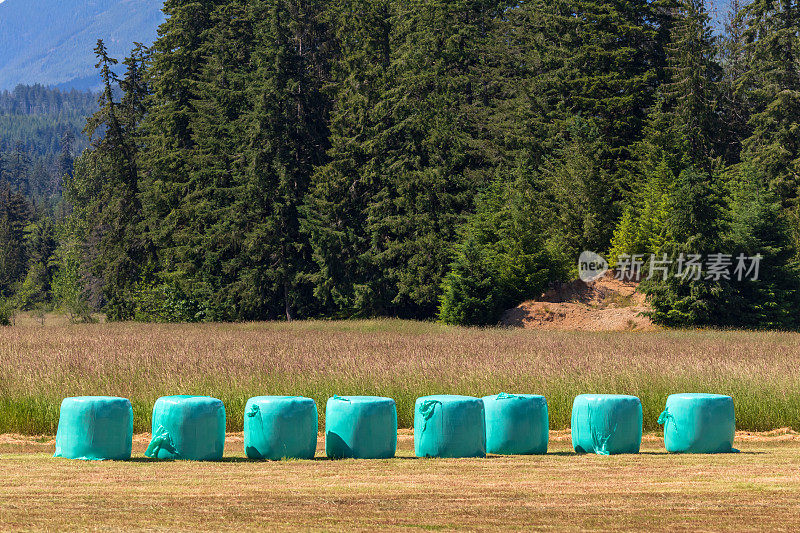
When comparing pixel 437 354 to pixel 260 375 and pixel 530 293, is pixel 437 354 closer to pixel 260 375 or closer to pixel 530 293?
pixel 260 375

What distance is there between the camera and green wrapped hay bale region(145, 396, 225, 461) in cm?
1205

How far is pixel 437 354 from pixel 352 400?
9.95m

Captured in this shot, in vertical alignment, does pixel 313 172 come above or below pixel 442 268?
above

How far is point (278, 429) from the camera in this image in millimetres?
12250

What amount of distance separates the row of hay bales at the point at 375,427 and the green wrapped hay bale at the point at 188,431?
13 millimetres

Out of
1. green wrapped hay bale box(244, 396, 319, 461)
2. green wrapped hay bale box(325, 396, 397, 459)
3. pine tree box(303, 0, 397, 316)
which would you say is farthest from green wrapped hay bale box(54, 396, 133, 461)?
pine tree box(303, 0, 397, 316)

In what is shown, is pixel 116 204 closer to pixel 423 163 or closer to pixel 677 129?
pixel 423 163

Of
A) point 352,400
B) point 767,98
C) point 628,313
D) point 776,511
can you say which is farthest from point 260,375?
point 767,98

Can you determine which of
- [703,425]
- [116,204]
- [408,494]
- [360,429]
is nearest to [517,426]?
[360,429]

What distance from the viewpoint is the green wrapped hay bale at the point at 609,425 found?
1312 centimetres

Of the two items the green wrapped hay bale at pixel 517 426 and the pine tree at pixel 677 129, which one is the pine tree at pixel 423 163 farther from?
the green wrapped hay bale at pixel 517 426

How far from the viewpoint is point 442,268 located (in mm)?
49000

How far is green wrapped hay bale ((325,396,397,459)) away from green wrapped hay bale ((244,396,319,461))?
388mm

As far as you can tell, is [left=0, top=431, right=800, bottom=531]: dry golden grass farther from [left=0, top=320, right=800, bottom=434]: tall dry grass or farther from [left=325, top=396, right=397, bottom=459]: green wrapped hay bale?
[left=0, top=320, right=800, bottom=434]: tall dry grass
